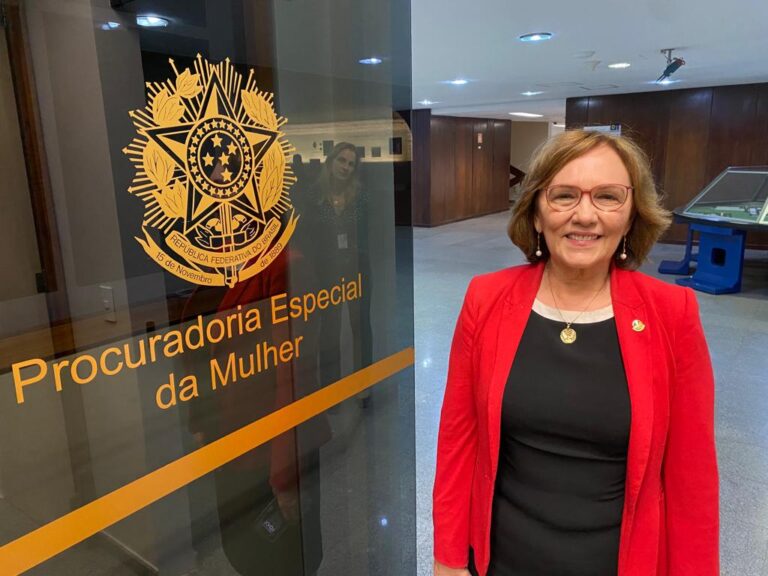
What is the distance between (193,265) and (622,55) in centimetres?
639

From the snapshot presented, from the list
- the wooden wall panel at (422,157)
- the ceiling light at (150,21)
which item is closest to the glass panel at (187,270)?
the ceiling light at (150,21)

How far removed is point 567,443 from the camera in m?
1.36

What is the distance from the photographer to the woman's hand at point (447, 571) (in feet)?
5.04

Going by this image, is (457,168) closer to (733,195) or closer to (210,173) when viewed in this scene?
(733,195)

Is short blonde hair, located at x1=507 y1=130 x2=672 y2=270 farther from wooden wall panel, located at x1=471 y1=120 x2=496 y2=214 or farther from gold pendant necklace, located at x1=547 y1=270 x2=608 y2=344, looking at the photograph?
wooden wall panel, located at x1=471 y1=120 x2=496 y2=214

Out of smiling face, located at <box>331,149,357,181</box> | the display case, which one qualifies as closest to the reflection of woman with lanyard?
smiling face, located at <box>331,149,357,181</box>

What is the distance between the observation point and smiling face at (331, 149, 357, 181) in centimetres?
181

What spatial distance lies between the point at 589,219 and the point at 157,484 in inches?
47.2

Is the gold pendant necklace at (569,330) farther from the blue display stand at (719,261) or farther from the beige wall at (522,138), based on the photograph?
the beige wall at (522,138)

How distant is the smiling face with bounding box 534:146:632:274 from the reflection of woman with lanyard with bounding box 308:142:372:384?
2.36ft

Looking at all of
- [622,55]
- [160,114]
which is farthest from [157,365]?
[622,55]

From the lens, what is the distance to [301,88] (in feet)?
5.48

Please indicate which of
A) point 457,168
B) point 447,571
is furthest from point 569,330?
point 457,168

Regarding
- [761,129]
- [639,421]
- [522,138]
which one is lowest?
[639,421]
